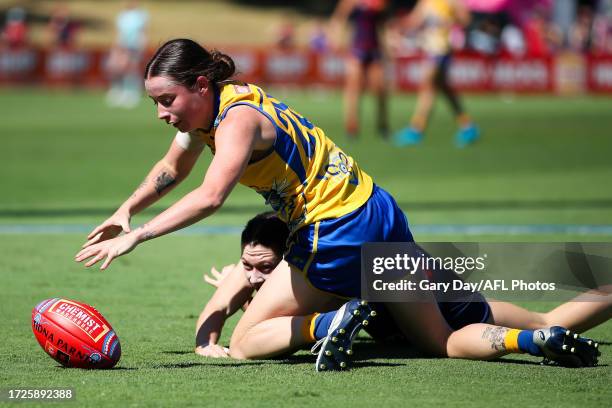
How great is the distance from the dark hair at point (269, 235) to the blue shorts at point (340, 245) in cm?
35

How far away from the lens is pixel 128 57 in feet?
102

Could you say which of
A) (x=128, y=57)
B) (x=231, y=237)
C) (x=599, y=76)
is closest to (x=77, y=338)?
(x=231, y=237)

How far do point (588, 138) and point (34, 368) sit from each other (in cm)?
1625

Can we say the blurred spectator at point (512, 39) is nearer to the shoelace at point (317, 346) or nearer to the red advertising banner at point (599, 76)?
the red advertising banner at point (599, 76)

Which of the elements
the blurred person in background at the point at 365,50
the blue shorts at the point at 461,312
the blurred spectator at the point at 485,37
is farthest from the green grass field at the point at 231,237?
the blurred spectator at the point at 485,37

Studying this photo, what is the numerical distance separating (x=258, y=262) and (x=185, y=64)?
1246 millimetres

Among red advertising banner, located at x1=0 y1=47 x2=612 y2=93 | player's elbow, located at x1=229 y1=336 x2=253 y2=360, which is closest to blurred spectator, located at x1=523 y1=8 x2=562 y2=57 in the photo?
red advertising banner, located at x1=0 y1=47 x2=612 y2=93

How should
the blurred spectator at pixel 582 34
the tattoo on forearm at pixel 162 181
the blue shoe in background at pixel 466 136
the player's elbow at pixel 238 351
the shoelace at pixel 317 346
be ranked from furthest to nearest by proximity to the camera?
1. the blurred spectator at pixel 582 34
2. the blue shoe in background at pixel 466 136
3. the tattoo on forearm at pixel 162 181
4. the player's elbow at pixel 238 351
5. the shoelace at pixel 317 346

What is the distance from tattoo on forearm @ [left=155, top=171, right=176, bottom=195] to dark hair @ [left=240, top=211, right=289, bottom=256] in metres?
0.49

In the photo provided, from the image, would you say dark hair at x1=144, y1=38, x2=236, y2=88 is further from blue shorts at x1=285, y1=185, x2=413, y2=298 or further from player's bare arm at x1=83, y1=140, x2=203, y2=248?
blue shorts at x1=285, y1=185, x2=413, y2=298

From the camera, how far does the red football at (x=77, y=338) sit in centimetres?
534

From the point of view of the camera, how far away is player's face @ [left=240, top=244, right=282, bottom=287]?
5926 mm

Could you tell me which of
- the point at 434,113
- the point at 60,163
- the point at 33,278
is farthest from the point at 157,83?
the point at 434,113

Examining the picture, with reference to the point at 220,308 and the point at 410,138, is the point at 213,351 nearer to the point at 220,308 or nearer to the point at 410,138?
the point at 220,308
